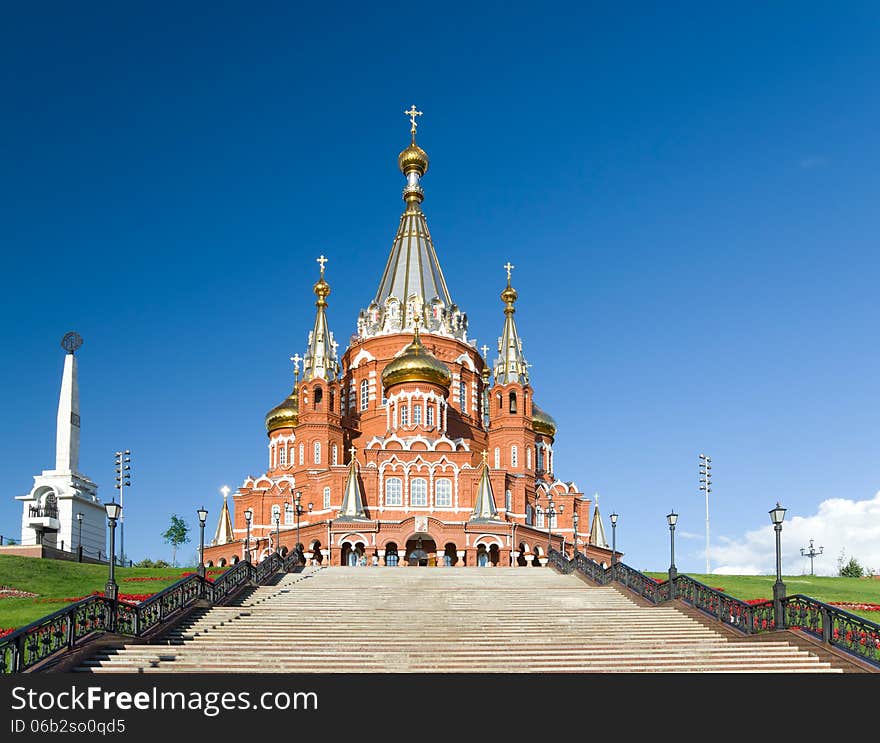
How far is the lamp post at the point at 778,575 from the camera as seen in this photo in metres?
20.3

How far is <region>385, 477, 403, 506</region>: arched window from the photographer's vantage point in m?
54.8

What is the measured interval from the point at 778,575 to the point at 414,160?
5479 centimetres

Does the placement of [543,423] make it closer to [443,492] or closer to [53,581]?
[443,492]

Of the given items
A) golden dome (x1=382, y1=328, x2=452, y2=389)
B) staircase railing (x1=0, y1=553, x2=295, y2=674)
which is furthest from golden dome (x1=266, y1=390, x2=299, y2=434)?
staircase railing (x1=0, y1=553, x2=295, y2=674)

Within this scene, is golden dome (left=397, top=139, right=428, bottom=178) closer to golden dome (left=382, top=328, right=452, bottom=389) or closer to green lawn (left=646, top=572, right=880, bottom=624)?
golden dome (left=382, top=328, right=452, bottom=389)

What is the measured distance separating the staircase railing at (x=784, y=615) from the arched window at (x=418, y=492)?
1048 inches

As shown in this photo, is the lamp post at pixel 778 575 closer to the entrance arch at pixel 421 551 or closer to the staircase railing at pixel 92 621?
the staircase railing at pixel 92 621

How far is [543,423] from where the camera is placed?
6525 cm

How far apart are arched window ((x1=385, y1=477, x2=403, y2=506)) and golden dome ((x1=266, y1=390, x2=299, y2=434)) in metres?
11.6

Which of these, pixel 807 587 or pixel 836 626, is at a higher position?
pixel 836 626

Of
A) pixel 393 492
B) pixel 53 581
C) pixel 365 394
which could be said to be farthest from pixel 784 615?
pixel 365 394
